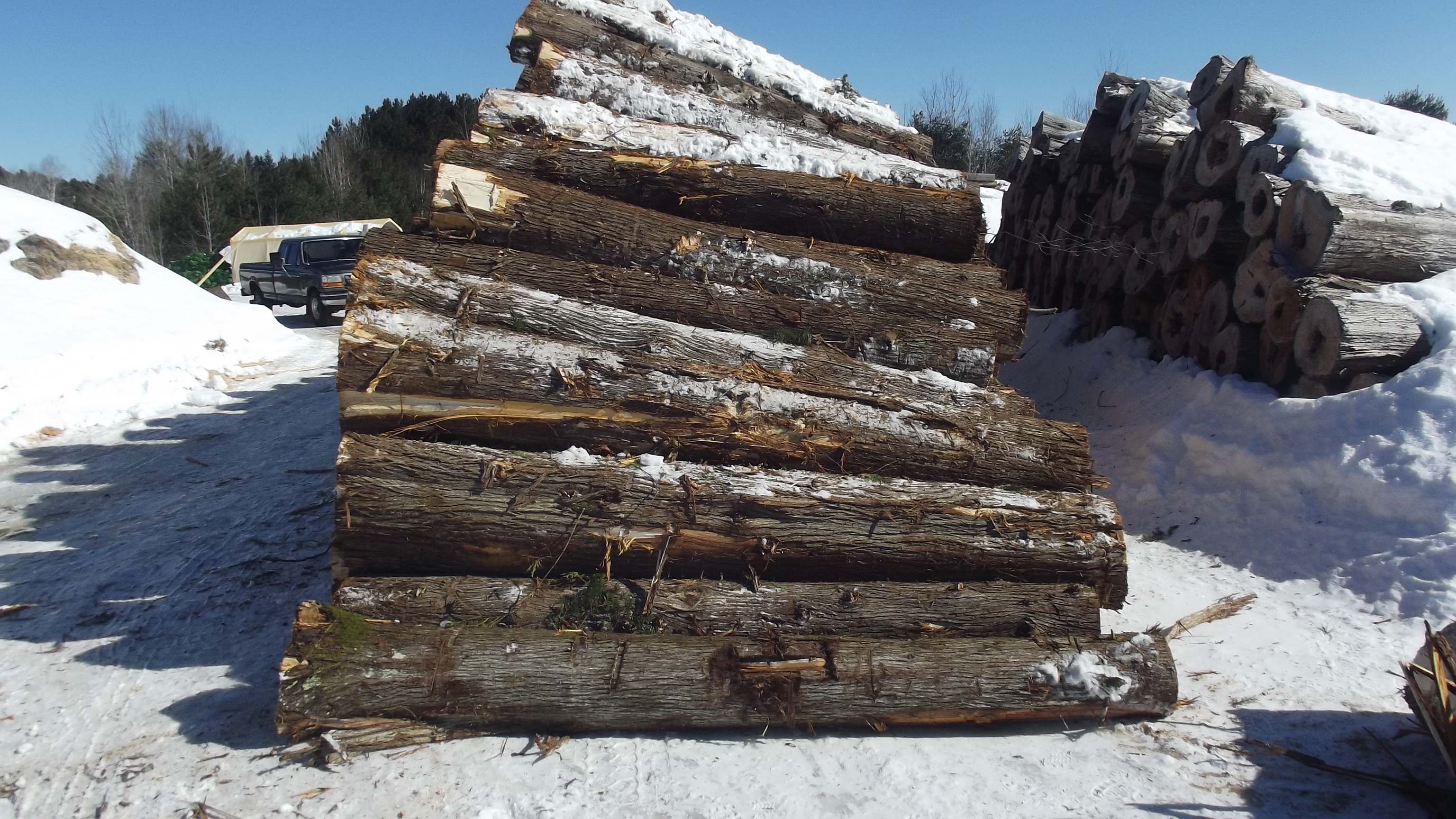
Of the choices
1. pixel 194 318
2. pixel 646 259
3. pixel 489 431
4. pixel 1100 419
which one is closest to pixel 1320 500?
pixel 1100 419

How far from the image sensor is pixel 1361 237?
5727 millimetres

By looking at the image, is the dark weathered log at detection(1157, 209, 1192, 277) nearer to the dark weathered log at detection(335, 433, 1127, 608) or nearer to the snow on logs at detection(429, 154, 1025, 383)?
the snow on logs at detection(429, 154, 1025, 383)

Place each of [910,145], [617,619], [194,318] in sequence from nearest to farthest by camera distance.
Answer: [617,619] < [910,145] < [194,318]

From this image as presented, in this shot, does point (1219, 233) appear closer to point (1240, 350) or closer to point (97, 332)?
point (1240, 350)

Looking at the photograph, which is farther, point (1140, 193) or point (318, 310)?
point (318, 310)

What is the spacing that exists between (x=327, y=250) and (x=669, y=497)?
53.8 feet

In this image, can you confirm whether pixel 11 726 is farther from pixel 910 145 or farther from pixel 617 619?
pixel 910 145

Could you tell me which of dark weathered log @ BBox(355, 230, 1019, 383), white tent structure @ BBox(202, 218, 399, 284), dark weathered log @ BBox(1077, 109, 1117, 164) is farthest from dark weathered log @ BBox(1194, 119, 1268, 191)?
white tent structure @ BBox(202, 218, 399, 284)

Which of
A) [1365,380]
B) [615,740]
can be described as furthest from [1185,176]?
[615,740]

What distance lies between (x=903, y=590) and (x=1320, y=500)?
9.56ft

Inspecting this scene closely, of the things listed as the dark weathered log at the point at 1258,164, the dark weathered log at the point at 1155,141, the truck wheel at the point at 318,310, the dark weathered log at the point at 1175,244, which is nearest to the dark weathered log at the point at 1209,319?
the dark weathered log at the point at 1175,244

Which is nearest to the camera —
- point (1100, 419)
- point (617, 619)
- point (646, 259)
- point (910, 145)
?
point (617, 619)

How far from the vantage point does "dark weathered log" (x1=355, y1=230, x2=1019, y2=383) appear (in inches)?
172

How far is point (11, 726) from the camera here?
11.1 ft
